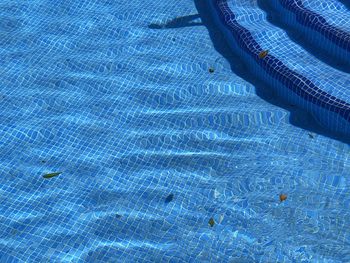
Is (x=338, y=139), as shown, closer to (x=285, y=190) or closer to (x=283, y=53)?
(x=285, y=190)

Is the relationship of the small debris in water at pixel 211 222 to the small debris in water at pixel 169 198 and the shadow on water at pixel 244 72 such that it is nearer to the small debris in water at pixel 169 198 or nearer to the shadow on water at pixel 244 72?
the small debris in water at pixel 169 198

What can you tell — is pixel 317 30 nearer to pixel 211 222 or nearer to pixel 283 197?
pixel 283 197

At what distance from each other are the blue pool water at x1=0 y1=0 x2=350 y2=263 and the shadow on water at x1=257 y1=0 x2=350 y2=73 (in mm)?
17

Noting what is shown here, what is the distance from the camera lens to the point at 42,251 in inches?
148

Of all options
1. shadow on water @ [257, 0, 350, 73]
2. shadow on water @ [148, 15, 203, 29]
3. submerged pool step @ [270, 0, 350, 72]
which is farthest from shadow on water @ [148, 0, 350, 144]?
submerged pool step @ [270, 0, 350, 72]

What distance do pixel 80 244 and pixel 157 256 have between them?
0.54m

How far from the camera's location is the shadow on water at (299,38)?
504cm

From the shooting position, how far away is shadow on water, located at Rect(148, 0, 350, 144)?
4.66 metres

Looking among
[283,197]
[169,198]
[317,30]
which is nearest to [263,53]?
[317,30]

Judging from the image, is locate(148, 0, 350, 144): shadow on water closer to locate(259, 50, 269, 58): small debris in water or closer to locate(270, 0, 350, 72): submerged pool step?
locate(259, 50, 269, 58): small debris in water

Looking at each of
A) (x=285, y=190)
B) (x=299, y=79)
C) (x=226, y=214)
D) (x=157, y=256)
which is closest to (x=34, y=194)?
(x=157, y=256)

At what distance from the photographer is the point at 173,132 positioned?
4637 millimetres

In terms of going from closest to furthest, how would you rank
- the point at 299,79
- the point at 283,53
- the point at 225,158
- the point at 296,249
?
1. the point at 296,249
2. the point at 225,158
3. the point at 299,79
4. the point at 283,53

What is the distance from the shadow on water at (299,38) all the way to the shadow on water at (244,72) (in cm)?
53
